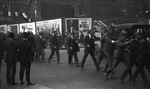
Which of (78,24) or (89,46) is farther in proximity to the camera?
(78,24)

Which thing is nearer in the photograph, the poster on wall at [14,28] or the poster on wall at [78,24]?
the poster on wall at [78,24]

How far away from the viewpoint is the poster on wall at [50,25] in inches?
1044

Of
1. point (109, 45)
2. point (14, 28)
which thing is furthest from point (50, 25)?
point (109, 45)

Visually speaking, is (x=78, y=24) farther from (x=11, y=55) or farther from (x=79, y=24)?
(x=11, y=55)

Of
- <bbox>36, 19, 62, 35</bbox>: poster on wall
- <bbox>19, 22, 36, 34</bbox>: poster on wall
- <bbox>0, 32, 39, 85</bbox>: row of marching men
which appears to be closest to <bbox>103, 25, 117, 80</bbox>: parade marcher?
<bbox>0, 32, 39, 85</bbox>: row of marching men

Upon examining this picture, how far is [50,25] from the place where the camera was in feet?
90.3

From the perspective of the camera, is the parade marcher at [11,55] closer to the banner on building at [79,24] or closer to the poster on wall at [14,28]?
A: the banner on building at [79,24]

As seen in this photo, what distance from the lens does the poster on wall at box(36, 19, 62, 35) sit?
26516mm

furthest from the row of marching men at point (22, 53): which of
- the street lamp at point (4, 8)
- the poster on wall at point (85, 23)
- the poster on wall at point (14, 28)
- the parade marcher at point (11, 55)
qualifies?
the street lamp at point (4, 8)

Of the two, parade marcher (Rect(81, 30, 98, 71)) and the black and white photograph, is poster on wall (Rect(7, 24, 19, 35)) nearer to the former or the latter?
the black and white photograph

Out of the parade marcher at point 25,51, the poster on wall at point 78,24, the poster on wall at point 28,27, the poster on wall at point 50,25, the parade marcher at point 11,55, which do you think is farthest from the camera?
the poster on wall at point 28,27

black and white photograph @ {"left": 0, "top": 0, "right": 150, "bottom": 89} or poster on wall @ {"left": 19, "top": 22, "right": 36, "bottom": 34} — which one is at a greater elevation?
poster on wall @ {"left": 19, "top": 22, "right": 36, "bottom": 34}

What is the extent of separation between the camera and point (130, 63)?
7488 mm

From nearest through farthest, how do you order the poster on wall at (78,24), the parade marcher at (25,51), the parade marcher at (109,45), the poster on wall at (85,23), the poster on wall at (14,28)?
the parade marcher at (25,51), the parade marcher at (109,45), the poster on wall at (78,24), the poster on wall at (85,23), the poster on wall at (14,28)
